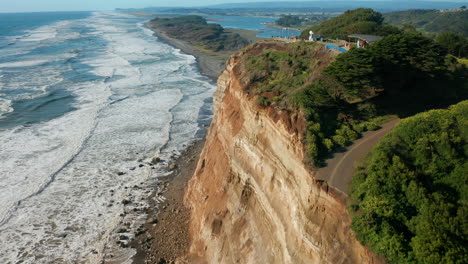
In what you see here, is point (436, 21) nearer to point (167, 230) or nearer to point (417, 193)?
point (167, 230)

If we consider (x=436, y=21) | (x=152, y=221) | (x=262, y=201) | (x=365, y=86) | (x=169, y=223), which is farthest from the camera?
(x=436, y=21)

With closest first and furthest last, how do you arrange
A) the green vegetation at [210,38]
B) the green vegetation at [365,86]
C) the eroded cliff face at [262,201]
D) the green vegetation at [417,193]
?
the green vegetation at [417,193]
the eroded cliff face at [262,201]
the green vegetation at [365,86]
the green vegetation at [210,38]

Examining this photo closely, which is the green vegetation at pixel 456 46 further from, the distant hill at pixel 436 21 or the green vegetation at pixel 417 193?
the distant hill at pixel 436 21

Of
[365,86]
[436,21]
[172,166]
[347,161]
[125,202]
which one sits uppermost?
[436,21]

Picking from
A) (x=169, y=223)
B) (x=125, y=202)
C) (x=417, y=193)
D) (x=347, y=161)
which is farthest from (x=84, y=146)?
(x=417, y=193)

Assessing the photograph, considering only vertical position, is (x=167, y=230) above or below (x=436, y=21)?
below

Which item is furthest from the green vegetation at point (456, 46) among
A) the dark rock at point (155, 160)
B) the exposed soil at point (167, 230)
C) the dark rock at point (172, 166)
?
the dark rock at point (155, 160)

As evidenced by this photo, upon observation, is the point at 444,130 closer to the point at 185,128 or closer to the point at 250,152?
the point at 250,152

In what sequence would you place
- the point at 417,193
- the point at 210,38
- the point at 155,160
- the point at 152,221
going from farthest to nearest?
the point at 210,38 < the point at 155,160 < the point at 152,221 < the point at 417,193
